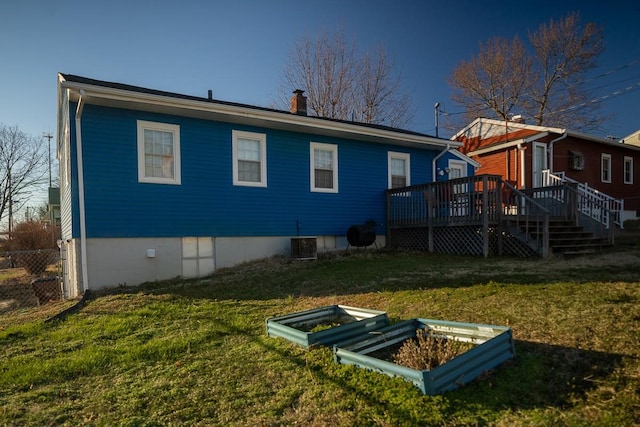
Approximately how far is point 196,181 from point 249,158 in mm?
1468

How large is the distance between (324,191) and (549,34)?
2231cm

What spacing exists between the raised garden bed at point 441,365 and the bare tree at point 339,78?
66.5 ft

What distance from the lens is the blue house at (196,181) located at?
313 inches

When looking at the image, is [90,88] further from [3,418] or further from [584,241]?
[584,241]

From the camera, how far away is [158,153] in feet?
28.6

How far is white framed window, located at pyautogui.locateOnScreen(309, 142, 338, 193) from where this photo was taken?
1079cm

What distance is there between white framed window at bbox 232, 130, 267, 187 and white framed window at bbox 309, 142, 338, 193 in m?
1.42

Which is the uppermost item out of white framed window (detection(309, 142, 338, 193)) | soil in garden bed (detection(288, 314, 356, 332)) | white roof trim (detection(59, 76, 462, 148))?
white roof trim (detection(59, 76, 462, 148))

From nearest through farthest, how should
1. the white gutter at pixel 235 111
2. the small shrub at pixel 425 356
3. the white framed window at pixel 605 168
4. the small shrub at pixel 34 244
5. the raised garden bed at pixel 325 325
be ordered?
the small shrub at pixel 425 356 → the raised garden bed at pixel 325 325 → the white gutter at pixel 235 111 → the small shrub at pixel 34 244 → the white framed window at pixel 605 168

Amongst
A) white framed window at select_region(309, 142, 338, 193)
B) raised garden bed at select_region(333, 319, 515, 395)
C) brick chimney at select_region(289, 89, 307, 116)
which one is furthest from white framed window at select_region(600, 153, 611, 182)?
raised garden bed at select_region(333, 319, 515, 395)

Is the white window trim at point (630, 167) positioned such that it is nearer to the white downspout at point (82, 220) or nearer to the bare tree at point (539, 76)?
the bare tree at point (539, 76)

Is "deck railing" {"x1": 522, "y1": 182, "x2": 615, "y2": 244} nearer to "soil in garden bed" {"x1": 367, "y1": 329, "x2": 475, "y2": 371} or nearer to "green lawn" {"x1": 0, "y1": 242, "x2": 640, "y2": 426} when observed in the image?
"green lawn" {"x1": 0, "y1": 242, "x2": 640, "y2": 426}

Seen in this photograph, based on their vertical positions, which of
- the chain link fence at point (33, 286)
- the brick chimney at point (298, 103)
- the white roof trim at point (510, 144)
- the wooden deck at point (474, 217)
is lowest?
the chain link fence at point (33, 286)

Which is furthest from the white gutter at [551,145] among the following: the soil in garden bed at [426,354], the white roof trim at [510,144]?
the soil in garden bed at [426,354]
